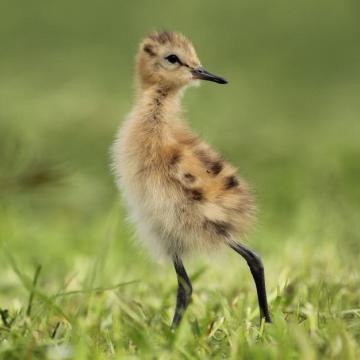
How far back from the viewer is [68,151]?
8453 millimetres

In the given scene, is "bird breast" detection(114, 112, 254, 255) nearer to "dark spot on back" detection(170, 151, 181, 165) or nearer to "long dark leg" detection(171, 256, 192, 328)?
"dark spot on back" detection(170, 151, 181, 165)

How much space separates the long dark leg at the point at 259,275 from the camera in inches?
128

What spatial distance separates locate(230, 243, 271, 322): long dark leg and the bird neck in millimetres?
593

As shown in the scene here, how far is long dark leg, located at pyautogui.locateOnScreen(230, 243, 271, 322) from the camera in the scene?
326 centimetres

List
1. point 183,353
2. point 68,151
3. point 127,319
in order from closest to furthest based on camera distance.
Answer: point 183,353
point 127,319
point 68,151

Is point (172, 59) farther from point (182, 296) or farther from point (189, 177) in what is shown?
point (182, 296)

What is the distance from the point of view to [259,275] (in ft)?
10.8

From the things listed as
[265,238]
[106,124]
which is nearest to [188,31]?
[106,124]

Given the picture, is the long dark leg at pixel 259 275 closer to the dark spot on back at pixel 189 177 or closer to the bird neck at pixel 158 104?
the dark spot on back at pixel 189 177

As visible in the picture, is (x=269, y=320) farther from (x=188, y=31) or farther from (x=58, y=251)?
(x=188, y=31)

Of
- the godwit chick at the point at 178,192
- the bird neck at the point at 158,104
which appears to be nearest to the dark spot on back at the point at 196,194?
the godwit chick at the point at 178,192

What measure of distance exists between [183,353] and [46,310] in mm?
806

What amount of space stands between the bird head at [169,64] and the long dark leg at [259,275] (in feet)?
2.44

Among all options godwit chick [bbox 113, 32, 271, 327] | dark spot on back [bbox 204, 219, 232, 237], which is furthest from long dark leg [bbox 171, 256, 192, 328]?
dark spot on back [bbox 204, 219, 232, 237]
